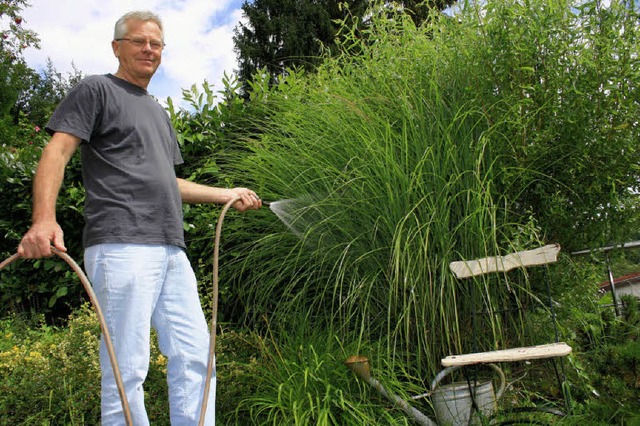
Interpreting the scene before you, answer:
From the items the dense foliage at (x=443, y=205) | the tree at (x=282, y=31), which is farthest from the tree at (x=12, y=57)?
the dense foliage at (x=443, y=205)

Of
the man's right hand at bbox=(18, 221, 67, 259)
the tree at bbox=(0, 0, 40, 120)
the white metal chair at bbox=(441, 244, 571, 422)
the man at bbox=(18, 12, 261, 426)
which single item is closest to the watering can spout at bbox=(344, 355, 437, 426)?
the white metal chair at bbox=(441, 244, 571, 422)

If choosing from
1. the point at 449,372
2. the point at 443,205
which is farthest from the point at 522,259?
the point at 449,372

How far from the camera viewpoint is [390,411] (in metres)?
2.53

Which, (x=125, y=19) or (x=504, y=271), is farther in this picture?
(x=504, y=271)

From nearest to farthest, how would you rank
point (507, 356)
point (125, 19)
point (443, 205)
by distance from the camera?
point (125, 19) < point (507, 356) < point (443, 205)

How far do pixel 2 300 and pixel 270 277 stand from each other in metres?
2.36

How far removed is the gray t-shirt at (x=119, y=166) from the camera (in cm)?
197

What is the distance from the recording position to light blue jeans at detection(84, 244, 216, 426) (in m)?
1.93

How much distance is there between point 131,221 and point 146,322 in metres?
0.33

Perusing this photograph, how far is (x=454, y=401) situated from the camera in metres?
2.47

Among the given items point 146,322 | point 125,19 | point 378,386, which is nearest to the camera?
point 146,322

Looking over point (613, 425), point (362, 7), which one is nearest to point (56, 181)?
point (613, 425)

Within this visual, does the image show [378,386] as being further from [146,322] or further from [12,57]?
[12,57]

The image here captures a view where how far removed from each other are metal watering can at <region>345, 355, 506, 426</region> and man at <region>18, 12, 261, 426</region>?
0.67 meters
